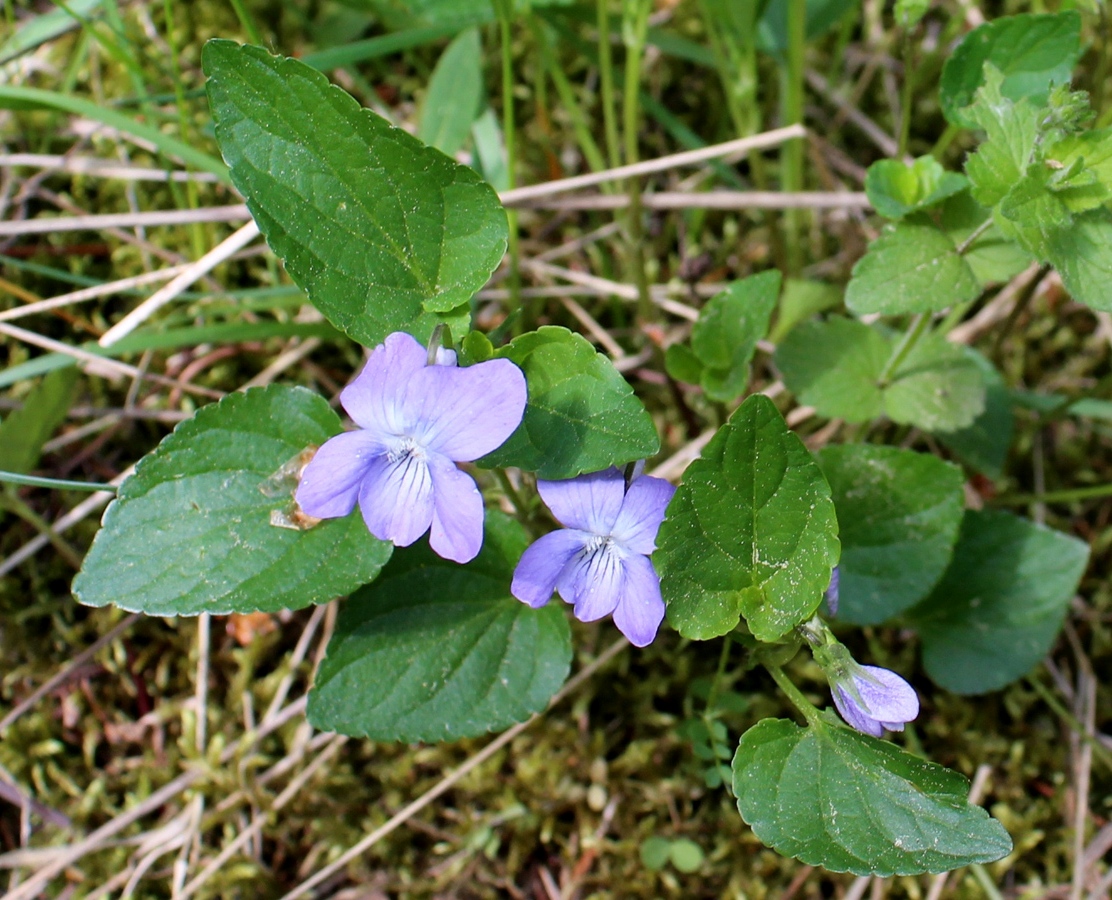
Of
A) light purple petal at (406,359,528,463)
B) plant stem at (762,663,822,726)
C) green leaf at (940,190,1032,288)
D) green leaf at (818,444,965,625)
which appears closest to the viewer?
light purple petal at (406,359,528,463)

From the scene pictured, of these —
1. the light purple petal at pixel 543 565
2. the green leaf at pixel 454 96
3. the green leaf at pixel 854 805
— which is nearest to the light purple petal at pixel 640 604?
the light purple petal at pixel 543 565

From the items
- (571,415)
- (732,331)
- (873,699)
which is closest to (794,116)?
(732,331)

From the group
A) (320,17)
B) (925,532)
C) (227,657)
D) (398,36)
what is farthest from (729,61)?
(227,657)

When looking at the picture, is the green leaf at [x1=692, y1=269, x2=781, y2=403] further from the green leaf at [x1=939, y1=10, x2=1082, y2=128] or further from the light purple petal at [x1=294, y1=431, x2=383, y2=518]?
the light purple petal at [x1=294, y1=431, x2=383, y2=518]

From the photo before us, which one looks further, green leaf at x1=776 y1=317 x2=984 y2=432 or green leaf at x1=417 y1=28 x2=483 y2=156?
green leaf at x1=417 y1=28 x2=483 y2=156

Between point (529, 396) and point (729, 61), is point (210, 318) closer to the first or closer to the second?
point (529, 396)

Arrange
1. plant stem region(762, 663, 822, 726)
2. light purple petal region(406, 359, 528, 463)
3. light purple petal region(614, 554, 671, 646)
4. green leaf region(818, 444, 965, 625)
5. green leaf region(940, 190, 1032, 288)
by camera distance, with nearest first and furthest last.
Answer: light purple petal region(406, 359, 528, 463) < light purple petal region(614, 554, 671, 646) < plant stem region(762, 663, 822, 726) < green leaf region(940, 190, 1032, 288) < green leaf region(818, 444, 965, 625)

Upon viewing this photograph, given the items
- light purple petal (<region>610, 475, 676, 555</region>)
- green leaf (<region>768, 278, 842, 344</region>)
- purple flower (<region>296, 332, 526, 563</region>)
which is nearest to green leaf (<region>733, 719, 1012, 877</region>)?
light purple petal (<region>610, 475, 676, 555</region>)

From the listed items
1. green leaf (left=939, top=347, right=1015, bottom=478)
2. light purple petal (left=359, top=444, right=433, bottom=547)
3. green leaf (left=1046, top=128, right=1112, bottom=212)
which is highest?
green leaf (left=1046, top=128, right=1112, bottom=212)
